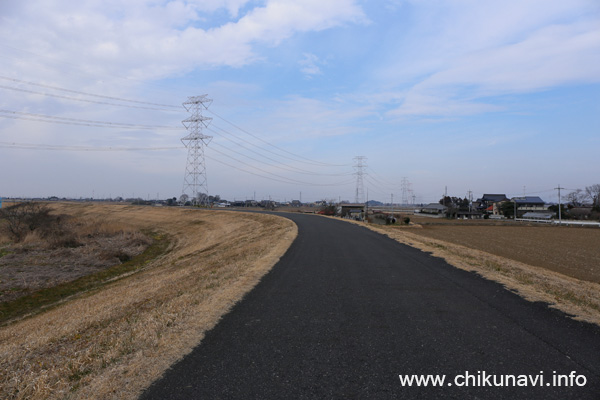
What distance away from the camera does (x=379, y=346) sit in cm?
570

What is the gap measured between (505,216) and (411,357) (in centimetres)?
12683

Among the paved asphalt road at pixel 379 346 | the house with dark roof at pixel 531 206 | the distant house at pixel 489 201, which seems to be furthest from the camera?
the distant house at pixel 489 201

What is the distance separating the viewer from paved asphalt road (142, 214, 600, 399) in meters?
4.43

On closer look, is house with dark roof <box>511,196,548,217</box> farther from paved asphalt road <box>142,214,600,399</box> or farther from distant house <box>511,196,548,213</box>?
paved asphalt road <box>142,214,600,399</box>

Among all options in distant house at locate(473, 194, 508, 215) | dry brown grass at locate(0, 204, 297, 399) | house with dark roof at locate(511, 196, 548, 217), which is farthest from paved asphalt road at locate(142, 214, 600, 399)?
distant house at locate(473, 194, 508, 215)

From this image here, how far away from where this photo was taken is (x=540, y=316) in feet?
24.2

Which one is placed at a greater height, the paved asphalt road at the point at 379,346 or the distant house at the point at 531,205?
the distant house at the point at 531,205

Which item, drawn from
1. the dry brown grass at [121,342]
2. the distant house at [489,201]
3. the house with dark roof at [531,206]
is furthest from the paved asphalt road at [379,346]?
the distant house at [489,201]

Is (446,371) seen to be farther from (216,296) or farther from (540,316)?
(216,296)

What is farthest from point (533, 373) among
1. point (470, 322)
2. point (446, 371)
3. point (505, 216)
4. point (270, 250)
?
point (505, 216)

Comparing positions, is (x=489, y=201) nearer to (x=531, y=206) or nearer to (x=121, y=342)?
(x=531, y=206)

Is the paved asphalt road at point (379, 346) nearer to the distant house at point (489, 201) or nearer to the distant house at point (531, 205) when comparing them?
the distant house at point (531, 205)

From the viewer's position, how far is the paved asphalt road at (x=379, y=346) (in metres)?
4.43

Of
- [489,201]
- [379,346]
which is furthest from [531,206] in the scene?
[379,346]
